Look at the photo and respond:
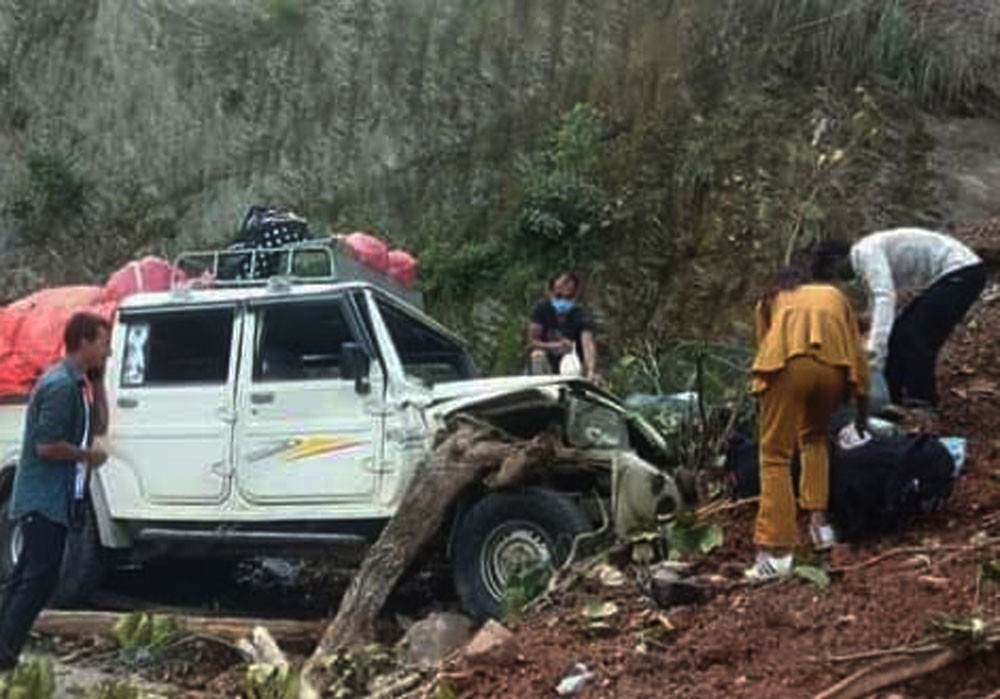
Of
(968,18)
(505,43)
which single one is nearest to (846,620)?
(968,18)

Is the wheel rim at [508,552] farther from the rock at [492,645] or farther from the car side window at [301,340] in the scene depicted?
the car side window at [301,340]

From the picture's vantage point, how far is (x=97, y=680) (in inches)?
352

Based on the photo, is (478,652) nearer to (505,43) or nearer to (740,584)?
(740,584)

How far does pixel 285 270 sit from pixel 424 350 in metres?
1.20

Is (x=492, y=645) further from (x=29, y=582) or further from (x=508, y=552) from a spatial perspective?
(x=29, y=582)

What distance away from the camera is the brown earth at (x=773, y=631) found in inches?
245

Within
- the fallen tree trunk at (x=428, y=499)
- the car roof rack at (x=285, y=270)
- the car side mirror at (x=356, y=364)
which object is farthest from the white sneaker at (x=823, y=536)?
the car roof rack at (x=285, y=270)

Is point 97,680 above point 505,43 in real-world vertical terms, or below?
below

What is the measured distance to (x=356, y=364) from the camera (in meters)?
9.93

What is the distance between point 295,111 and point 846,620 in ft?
A: 42.5

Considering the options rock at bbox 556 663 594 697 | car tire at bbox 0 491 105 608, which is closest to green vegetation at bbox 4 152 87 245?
car tire at bbox 0 491 105 608

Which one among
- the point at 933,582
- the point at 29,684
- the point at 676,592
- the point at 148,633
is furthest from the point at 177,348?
the point at 933,582

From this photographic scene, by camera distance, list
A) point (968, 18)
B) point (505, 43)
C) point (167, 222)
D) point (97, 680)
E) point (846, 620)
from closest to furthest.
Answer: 1. point (846, 620)
2. point (97, 680)
3. point (968, 18)
4. point (505, 43)
5. point (167, 222)

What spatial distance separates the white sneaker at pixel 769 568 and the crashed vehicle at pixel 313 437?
138 centimetres
